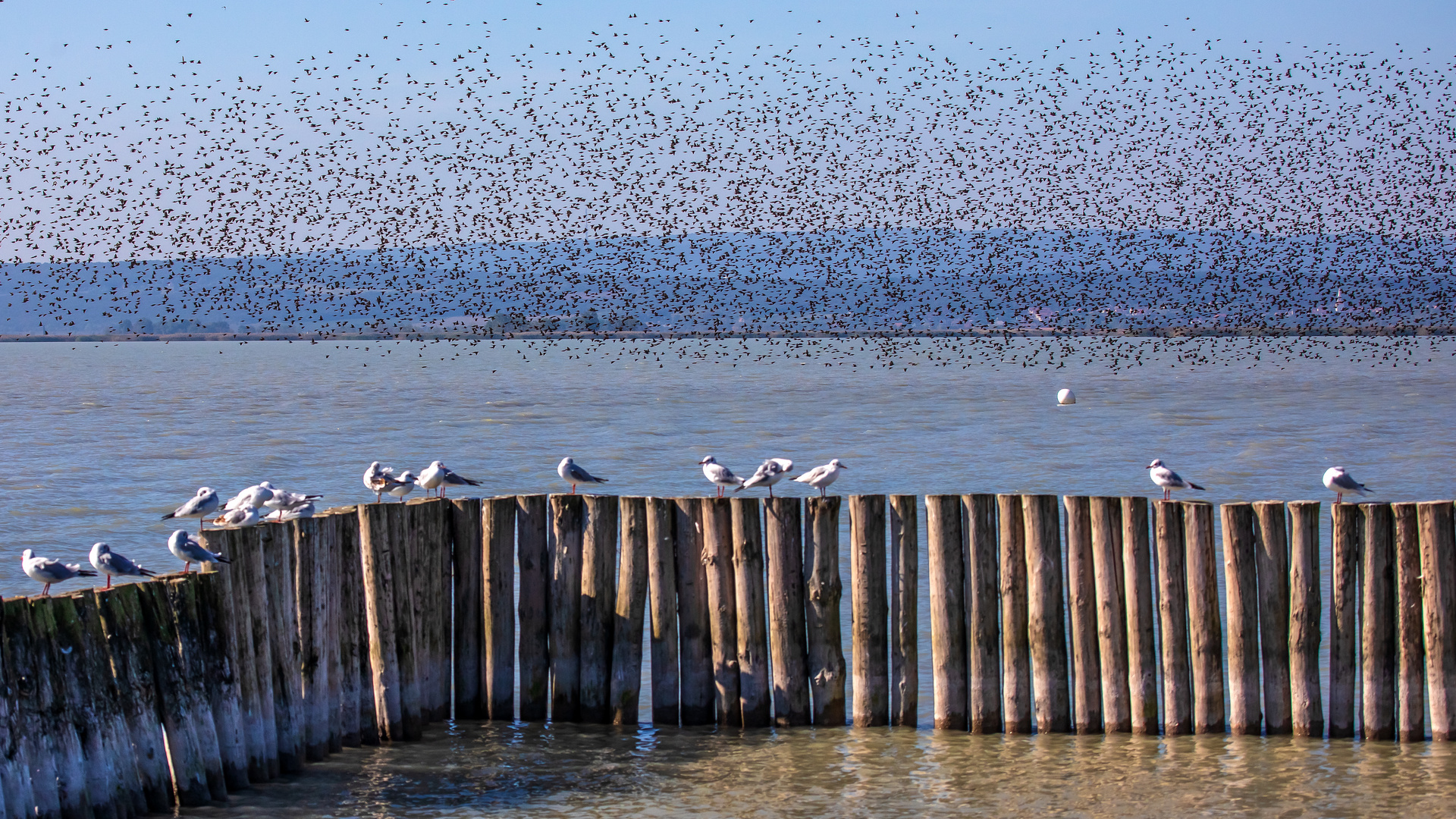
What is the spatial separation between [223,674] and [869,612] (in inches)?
165

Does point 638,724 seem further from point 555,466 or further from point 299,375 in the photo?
point 299,375

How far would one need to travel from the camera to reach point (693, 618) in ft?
34.2

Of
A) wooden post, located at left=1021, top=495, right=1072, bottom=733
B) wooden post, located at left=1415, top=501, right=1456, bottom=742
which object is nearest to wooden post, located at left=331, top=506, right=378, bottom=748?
wooden post, located at left=1021, top=495, right=1072, bottom=733

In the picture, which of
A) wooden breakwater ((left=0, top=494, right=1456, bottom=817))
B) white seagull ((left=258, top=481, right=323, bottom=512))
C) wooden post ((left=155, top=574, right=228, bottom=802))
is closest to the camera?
wooden post ((left=155, top=574, right=228, bottom=802))

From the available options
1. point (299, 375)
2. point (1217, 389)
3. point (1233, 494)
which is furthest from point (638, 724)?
point (299, 375)

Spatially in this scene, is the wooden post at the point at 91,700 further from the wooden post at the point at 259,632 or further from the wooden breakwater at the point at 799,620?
the wooden post at the point at 259,632

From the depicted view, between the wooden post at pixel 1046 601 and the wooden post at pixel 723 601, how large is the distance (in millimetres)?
1987

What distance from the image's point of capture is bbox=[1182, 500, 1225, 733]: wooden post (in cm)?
977

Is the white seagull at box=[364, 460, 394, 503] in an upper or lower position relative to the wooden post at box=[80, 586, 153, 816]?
upper

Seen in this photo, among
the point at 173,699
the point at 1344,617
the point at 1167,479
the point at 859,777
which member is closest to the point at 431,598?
the point at 173,699

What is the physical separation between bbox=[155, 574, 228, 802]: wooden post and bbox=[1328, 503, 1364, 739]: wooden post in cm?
690

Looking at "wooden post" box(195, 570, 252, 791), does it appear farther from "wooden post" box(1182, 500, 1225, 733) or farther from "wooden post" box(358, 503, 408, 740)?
"wooden post" box(1182, 500, 1225, 733)

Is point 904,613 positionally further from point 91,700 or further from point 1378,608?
point 91,700

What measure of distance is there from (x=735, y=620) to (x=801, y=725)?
35.5 inches
